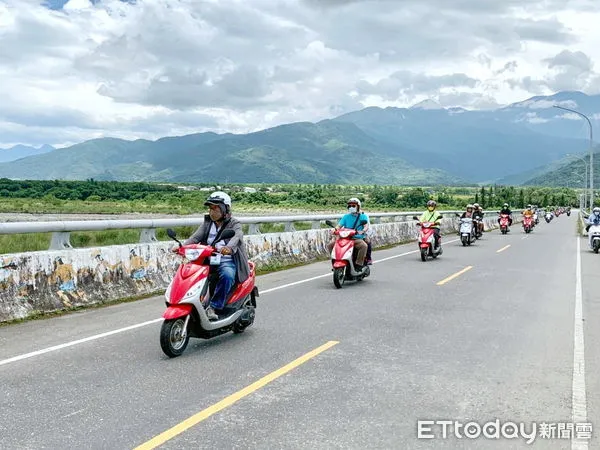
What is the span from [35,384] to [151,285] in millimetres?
5917

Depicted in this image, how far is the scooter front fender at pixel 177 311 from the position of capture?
272 inches

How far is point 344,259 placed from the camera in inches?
510

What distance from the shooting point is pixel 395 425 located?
4.94 m

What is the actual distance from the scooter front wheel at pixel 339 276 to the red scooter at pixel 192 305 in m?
4.83

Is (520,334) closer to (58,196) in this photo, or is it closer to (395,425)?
(395,425)

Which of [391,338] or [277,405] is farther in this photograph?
[391,338]

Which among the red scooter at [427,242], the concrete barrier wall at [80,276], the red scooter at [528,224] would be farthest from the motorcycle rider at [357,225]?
the red scooter at [528,224]

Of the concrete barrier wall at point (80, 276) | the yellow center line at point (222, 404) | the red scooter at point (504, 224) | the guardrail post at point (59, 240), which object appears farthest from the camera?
the red scooter at point (504, 224)

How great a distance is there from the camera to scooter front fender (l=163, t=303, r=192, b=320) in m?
6.90

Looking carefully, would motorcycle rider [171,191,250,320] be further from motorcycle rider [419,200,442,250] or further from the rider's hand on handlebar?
motorcycle rider [419,200,442,250]

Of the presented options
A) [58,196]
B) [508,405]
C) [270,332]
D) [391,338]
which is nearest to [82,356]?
[270,332]

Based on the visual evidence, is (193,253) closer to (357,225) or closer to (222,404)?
(222,404)

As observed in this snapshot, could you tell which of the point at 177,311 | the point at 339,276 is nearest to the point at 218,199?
the point at 177,311

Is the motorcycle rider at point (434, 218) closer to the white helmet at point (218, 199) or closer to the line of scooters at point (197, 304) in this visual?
the line of scooters at point (197, 304)
